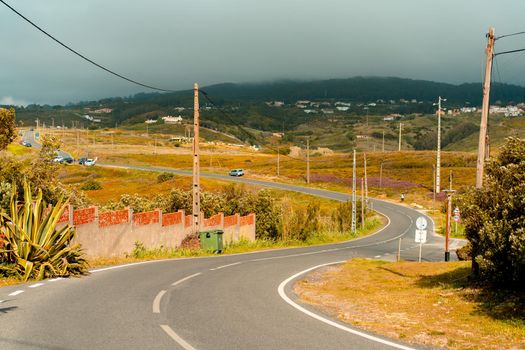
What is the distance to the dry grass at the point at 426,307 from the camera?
968cm

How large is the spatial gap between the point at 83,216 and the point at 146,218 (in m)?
5.39

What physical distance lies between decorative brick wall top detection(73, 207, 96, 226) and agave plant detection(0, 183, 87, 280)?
564 centimetres

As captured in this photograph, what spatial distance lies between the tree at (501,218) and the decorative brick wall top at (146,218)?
676 inches

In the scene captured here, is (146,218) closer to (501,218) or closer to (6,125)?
(6,125)

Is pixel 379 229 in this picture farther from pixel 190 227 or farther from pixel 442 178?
pixel 442 178

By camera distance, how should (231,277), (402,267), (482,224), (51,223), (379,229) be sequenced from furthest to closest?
(379,229) < (402,267) < (231,277) < (51,223) < (482,224)

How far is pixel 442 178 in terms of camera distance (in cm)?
10712

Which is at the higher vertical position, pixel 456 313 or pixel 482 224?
pixel 482 224

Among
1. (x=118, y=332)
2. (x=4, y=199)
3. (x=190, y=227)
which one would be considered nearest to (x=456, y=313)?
(x=118, y=332)

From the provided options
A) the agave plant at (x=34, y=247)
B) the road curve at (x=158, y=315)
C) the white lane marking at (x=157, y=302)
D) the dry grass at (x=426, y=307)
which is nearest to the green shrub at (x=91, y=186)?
the road curve at (x=158, y=315)

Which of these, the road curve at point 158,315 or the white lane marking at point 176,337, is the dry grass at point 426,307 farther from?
the white lane marking at point 176,337

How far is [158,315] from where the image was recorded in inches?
416

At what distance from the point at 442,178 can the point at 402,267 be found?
294 feet

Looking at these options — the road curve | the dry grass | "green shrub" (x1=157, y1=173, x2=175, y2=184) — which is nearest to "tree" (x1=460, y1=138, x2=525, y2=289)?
the dry grass
